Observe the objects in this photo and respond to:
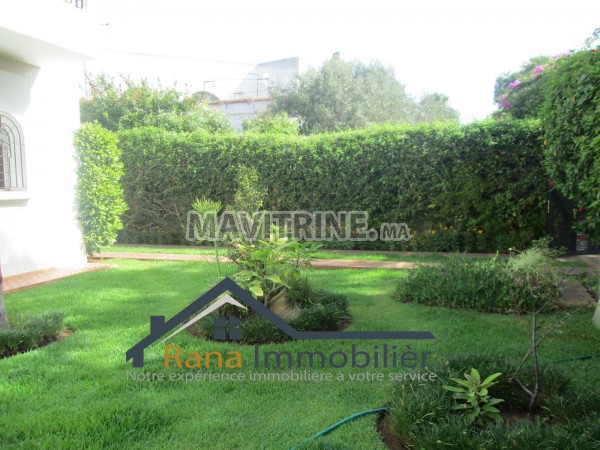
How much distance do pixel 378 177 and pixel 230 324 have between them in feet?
22.6

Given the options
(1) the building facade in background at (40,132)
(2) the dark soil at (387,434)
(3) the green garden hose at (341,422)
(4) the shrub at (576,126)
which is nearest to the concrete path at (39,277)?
(1) the building facade in background at (40,132)

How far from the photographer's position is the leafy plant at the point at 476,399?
2.81 metres

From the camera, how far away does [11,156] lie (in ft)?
25.8

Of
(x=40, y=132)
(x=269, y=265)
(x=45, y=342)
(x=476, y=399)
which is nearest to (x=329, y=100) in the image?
(x=40, y=132)

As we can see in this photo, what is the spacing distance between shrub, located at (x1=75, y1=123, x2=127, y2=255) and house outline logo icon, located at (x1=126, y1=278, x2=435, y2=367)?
17.2 feet

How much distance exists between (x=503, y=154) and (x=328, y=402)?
7828mm

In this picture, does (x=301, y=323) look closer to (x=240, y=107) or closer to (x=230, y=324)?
(x=230, y=324)

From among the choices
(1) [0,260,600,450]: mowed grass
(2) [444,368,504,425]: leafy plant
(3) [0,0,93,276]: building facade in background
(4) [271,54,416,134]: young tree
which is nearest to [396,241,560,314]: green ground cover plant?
(1) [0,260,600,450]: mowed grass

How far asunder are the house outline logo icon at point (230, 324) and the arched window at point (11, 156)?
4.87 meters

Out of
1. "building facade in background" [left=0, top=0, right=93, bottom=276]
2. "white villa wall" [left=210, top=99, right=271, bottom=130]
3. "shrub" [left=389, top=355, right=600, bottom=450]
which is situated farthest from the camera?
"white villa wall" [left=210, top=99, right=271, bottom=130]

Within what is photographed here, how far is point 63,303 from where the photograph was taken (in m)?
6.01

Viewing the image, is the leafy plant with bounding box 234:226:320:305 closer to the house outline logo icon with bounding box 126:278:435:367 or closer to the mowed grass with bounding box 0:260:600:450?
the house outline logo icon with bounding box 126:278:435:367

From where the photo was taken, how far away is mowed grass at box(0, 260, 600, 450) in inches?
113

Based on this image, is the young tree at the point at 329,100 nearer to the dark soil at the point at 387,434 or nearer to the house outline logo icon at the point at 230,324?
the house outline logo icon at the point at 230,324
